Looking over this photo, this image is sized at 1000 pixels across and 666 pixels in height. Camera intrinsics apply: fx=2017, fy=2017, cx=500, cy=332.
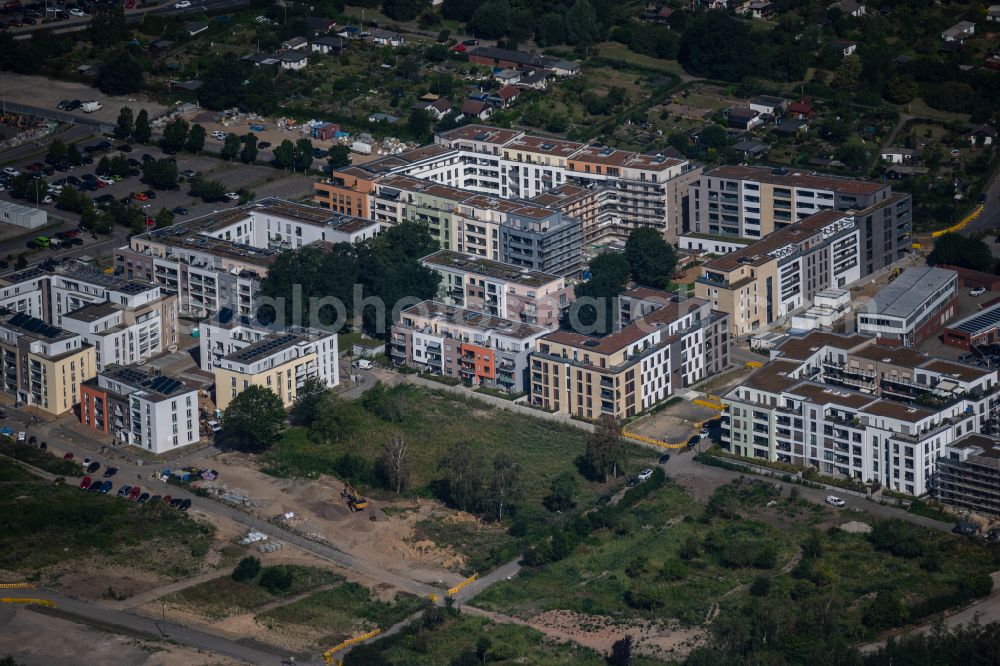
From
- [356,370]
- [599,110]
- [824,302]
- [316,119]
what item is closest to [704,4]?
[599,110]

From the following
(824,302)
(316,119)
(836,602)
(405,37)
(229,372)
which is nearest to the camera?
(836,602)

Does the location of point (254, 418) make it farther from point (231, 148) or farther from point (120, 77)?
point (120, 77)

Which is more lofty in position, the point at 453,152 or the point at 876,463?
the point at 453,152

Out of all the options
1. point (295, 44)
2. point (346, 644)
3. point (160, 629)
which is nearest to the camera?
point (346, 644)

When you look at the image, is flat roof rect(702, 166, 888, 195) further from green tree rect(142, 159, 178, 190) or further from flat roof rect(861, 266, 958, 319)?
green tree rect(142, 159, 178, 190)

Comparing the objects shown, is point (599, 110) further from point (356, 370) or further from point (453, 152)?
point (356, 370)

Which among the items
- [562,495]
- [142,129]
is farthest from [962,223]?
[142,129]

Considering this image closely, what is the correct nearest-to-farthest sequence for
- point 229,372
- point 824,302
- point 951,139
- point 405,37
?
1. point 229,372
2. point 824,302
3. point 951,139
4. point 405,37
